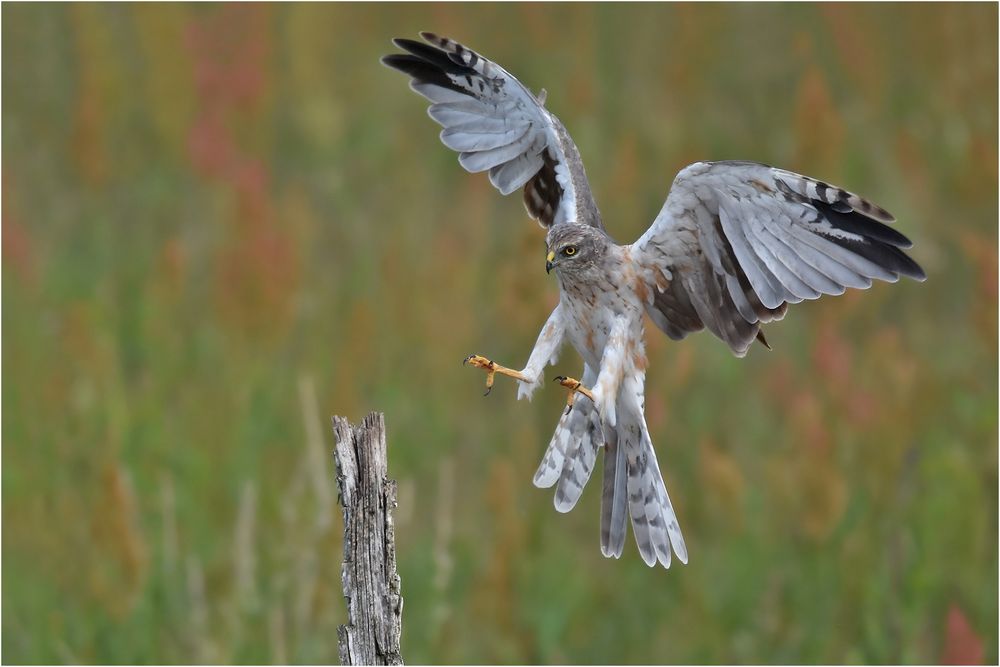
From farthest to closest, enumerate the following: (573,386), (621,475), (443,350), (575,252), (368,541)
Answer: (443,350) < (621,475) < (575,252) < (573,386) < (368,541)

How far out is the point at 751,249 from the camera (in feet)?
17.7

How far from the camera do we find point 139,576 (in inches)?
286

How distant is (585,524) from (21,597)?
132 inches

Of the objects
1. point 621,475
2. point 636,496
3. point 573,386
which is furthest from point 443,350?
point 573,386

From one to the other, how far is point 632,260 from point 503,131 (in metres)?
0.98

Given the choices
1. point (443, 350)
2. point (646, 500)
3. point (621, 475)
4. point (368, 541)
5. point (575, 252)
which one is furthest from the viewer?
point (443, 350)

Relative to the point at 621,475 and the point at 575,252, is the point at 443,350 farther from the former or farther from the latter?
the point at 575,252

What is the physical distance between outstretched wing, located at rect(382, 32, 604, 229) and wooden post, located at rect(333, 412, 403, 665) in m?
1.92

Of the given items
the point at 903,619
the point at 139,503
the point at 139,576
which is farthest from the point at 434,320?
the point at 903,619

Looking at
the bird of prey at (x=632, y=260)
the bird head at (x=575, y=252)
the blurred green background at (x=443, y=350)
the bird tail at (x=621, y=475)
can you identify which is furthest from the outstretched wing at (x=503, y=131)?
the bird tail at (x=621, y=475)

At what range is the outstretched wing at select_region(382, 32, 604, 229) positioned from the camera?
6.10 meters

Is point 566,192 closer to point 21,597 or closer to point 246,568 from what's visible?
point 246,568

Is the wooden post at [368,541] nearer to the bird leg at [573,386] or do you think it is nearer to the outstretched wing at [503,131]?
the bird leg at [573,386]

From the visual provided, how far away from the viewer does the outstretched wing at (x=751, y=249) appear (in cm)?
514
